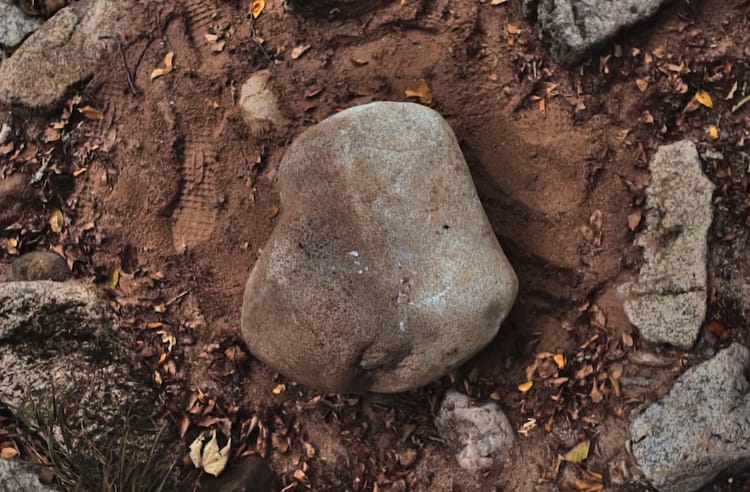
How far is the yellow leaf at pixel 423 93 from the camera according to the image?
313 cm

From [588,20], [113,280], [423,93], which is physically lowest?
[113,280]

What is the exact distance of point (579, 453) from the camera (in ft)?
9.64

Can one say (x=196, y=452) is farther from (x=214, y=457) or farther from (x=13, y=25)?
(x=13, y=25)

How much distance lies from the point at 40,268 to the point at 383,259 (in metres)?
1.65

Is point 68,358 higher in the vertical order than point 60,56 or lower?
lower

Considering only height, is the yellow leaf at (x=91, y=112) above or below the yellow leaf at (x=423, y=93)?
above

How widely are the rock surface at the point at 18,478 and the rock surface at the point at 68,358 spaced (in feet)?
0.85

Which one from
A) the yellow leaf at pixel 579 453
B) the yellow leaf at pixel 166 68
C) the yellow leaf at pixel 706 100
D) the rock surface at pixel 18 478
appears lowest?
the yellow leaf at pixel 579 453

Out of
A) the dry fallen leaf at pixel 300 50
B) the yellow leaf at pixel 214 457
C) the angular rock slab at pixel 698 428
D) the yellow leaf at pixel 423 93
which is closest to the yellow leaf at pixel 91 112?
the dry fallen leaf at pixel 300 50

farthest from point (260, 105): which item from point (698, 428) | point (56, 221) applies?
point (698, 428)

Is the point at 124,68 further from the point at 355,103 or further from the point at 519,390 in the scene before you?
the point at 519,390

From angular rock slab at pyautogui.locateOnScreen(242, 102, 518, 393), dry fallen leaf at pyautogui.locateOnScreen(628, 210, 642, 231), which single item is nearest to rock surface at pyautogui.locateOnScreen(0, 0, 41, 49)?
angular rock slab at pyautogui.locateOnScreen(242, 102, 518, 393)

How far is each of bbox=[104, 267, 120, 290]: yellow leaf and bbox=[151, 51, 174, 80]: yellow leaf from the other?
2.86 feet

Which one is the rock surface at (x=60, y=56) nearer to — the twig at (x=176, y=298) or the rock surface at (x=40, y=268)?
the rock surface at (x=40, y=268)
